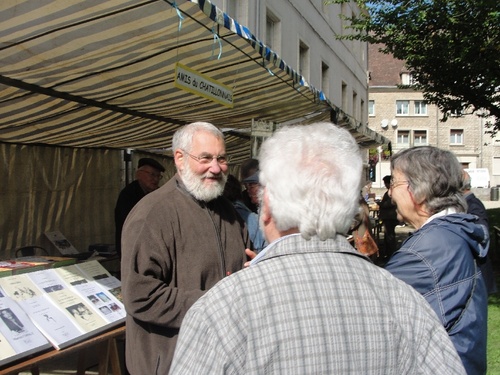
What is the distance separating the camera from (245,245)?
2.75 meters

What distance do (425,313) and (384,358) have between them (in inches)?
6.3

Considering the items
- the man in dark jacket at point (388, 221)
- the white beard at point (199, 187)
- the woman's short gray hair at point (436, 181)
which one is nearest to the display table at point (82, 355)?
the white beard at point (199, 187)

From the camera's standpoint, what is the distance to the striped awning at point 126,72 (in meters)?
3.04

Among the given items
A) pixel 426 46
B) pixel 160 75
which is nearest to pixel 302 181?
pixel 160 75

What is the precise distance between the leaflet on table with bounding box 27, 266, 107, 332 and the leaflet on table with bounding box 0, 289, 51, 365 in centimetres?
27

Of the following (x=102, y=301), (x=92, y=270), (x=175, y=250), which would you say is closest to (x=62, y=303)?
(x=102, y=301)

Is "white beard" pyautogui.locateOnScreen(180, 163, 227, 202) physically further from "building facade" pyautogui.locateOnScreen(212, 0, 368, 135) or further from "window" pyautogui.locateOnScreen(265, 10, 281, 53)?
"window" pyautogui.locateOnScreen(265, 10, 281, 53)

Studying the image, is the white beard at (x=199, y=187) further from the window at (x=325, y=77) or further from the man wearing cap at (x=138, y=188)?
the window at (x=325, y=77)

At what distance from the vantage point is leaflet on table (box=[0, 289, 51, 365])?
2781 mm

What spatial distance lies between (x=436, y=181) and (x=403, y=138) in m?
51.6

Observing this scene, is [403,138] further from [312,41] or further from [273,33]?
[273,33]

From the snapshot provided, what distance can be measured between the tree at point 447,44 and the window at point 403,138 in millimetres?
40690

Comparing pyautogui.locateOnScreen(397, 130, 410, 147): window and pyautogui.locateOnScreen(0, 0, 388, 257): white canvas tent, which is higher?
pyautogui.locateOnScreen(397, 130, 410, 147): window

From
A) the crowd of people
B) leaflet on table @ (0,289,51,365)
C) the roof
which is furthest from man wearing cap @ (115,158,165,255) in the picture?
the roof
